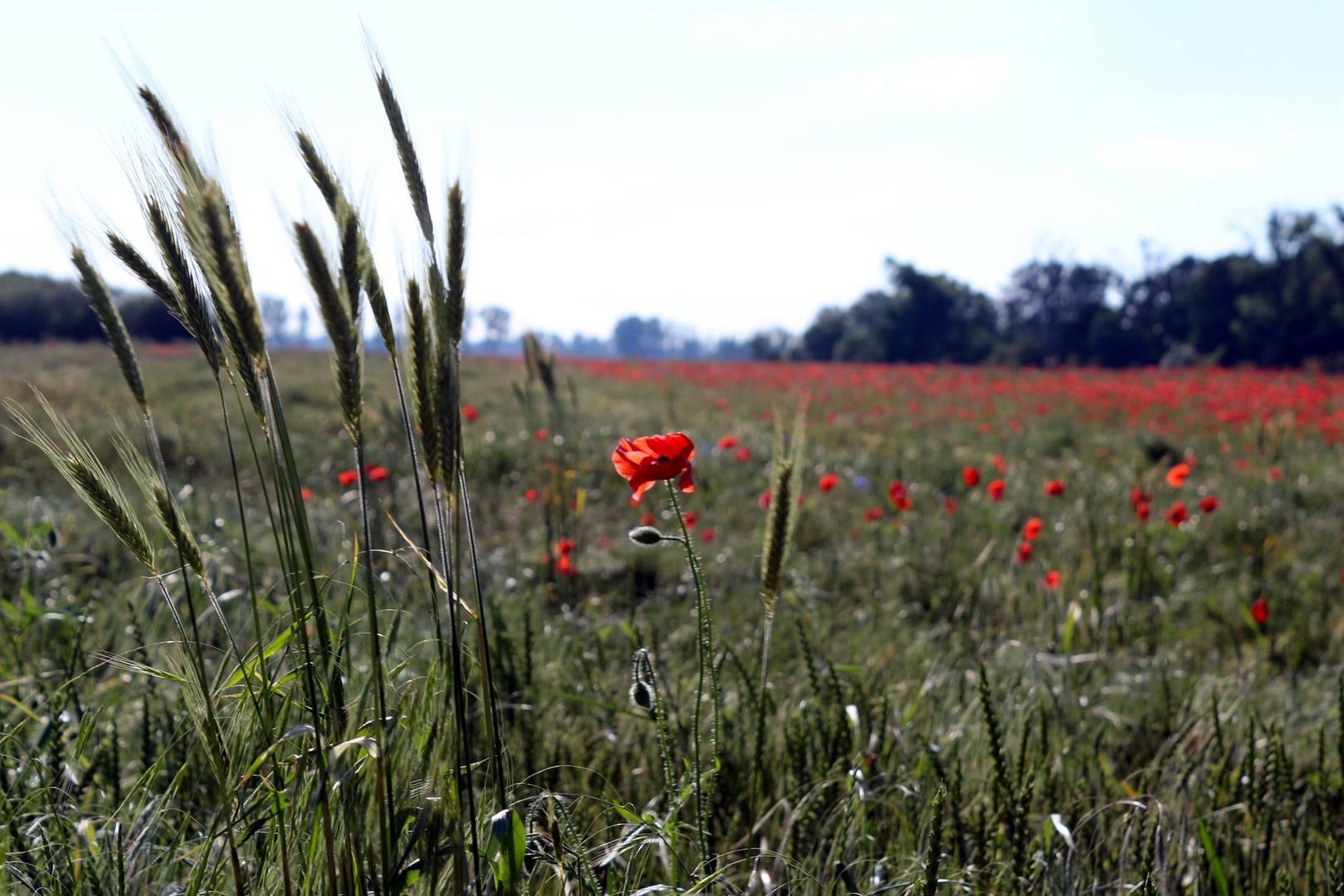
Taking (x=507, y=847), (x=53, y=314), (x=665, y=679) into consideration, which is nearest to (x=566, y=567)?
(x=665, y=679)

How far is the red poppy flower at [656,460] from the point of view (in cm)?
136

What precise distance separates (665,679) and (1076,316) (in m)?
41.7

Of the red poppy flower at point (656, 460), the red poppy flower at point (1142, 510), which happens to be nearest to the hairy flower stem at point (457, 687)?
the red poppy flower at point (656, 460)

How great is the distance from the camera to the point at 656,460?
1.39m

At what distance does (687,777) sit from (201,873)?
723 millimetres

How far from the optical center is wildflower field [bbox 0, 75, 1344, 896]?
3.51ft

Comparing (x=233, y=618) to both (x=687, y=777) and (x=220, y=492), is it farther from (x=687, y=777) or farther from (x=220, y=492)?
(x=220, y=492)

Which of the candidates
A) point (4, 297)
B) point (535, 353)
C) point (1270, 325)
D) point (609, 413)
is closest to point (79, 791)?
point (535, 353)

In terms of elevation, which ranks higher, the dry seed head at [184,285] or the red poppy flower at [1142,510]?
the dry seed head at [184,285]

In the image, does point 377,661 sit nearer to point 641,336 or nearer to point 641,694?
point 641,694

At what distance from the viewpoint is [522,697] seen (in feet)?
6.97

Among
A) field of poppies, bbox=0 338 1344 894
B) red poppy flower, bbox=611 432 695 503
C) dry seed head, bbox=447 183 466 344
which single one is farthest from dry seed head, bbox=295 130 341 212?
red poppy flower, bbox=611 432 695 503

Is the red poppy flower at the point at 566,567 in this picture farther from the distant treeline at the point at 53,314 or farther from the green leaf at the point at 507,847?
the distant treeline at the point at 53,314

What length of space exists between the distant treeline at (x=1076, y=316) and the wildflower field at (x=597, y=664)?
22.5m
